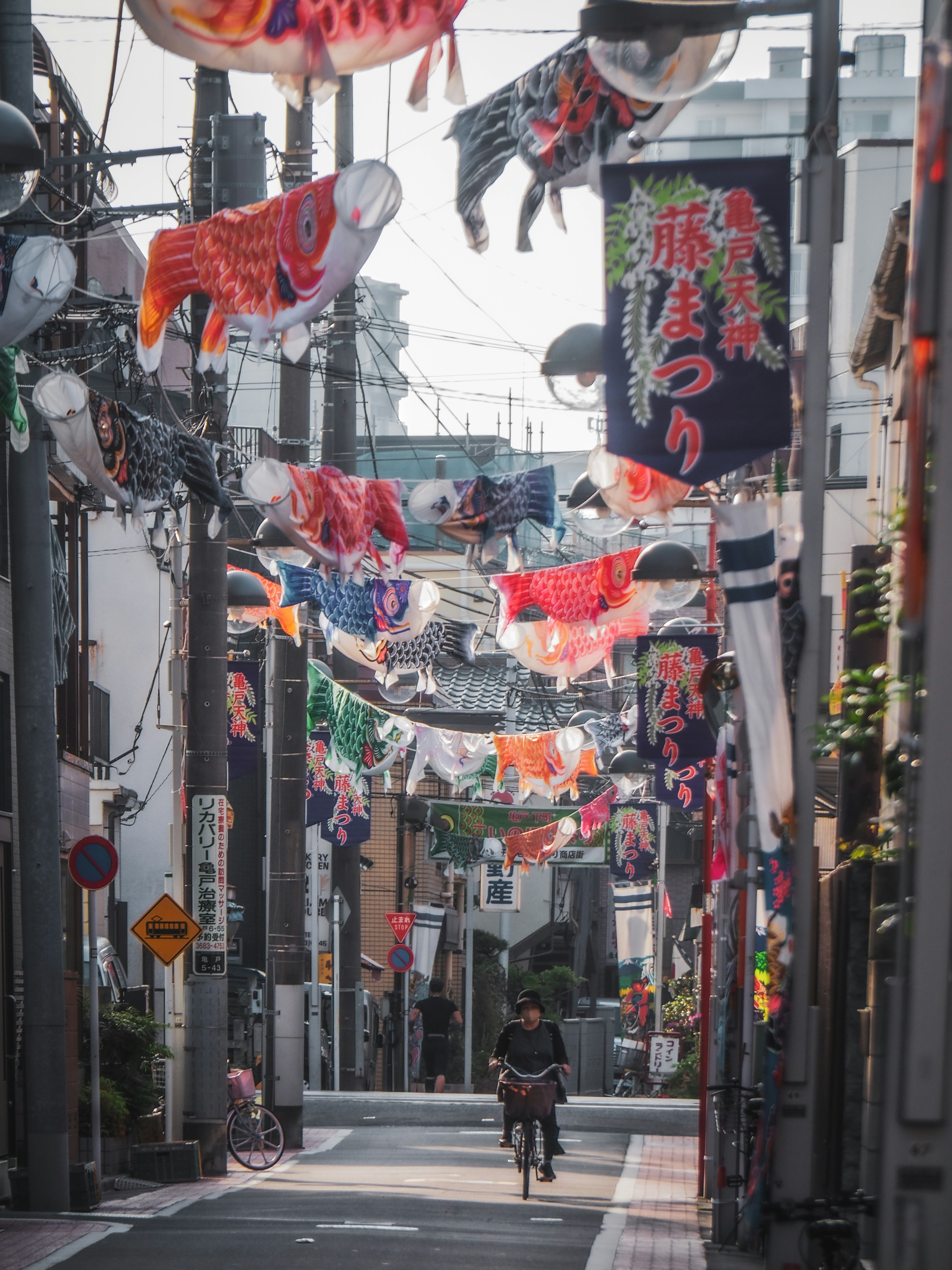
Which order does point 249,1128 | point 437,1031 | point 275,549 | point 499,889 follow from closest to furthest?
point 275,549 → point 249,1128 → point 437,1031 → point 499,889

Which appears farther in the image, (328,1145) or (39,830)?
(328,1145)

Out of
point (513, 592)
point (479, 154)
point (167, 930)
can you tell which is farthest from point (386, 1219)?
point (479, 154)

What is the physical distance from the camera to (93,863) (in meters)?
16.3

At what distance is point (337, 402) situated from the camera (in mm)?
24172

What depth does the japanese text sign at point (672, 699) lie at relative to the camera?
64.1 feet

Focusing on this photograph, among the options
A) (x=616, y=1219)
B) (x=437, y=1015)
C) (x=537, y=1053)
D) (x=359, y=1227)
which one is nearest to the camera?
(x=359, y=1227)

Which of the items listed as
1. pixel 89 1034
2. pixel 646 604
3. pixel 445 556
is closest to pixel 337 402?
pixel 646 604

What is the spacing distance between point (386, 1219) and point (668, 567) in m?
6.75

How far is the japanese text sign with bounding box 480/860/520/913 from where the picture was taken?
43.3m

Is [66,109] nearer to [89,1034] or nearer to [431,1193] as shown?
[89,1034]

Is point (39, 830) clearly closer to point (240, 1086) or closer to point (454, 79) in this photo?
point (240, 1086)

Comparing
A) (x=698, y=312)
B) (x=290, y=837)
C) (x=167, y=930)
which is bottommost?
(x=167, y=930)

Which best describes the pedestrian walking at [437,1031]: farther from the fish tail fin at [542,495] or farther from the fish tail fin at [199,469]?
the fish tail fin at [199,469]

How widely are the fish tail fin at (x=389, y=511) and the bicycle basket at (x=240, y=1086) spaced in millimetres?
6779
